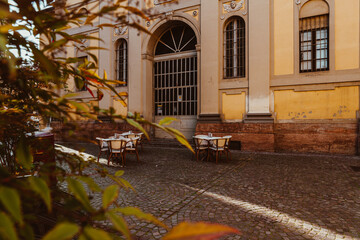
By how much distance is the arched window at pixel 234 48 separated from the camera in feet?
32.5

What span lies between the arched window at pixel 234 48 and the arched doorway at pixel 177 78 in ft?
5.58

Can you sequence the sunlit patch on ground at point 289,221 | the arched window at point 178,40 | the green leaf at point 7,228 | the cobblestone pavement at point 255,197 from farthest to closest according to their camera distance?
the arched window at point 178,40
the cobblestone pavement at point 255,197
the sunlit patch on ground at point 289,221
the green leaf at point 7,228

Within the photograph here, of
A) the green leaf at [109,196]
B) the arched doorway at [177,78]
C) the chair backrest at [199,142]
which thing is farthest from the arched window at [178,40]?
the green leaf at [109,196]

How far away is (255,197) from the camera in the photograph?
3836mm

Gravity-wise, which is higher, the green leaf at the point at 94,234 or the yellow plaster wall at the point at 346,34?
the yellow plaster wall at the point at 346,34

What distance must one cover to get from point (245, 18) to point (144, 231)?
9.55 meters

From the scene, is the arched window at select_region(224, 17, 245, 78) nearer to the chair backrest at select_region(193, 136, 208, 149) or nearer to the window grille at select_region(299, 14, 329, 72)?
the window grille at select_region(299, 14, 329, 72)

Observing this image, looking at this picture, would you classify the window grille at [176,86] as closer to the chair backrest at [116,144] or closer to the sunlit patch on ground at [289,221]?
the chair backrest at [116,144]

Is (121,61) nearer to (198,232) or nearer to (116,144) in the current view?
(116,144)

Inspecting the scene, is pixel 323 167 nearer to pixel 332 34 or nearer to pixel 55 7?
pixel 332 34

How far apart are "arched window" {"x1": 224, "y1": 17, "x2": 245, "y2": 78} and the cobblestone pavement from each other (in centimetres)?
485

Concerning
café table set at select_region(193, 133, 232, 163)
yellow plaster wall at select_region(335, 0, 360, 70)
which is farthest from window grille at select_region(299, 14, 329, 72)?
café table set at select_region(193, 133, 232, 163)

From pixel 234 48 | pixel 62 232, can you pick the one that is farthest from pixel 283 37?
pixel 62 232

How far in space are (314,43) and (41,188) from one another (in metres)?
10.5
